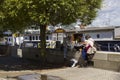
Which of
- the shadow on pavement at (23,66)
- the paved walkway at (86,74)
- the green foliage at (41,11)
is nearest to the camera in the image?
the paved walkway at (86,74)

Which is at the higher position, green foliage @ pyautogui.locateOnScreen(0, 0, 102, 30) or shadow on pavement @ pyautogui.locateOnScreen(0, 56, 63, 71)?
green foliage @ pyautogui.locateOnScreen(0, 0, 102, 30)

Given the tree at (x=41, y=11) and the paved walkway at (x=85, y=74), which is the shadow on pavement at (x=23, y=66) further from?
the tree at (x=41, y=11)

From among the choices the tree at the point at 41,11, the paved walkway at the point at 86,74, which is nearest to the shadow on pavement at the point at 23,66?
the paved walkway at the point at 86,74

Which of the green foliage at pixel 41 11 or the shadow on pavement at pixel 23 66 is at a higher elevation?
the green foliage at pixel 41 11

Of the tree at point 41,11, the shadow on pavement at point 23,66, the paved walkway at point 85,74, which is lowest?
the shadow on pavement at point 23,66

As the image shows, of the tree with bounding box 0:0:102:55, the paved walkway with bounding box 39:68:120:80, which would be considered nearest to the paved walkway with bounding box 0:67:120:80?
the paved walkway with bounding box 39:68:120:80

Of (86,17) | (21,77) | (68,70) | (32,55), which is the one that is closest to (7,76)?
(21,77)

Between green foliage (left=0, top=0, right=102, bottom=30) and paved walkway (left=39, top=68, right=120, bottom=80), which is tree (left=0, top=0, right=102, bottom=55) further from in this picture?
paved walkway (left=39, top=68, right=120, bottom=80)

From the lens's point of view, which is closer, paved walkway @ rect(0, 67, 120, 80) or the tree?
paved walkway @ rect(0, 67, 120, 80)

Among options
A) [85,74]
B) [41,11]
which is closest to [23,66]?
[41,11]

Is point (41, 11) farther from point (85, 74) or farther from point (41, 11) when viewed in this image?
point (85, 74)

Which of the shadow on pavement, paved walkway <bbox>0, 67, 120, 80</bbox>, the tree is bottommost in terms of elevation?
the shadow on pavement

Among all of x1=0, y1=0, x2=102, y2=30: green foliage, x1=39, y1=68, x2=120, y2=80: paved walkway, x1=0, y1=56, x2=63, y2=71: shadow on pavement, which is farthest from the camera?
x1=0, y1=56, x2=63, y2=71: shadow on pavement

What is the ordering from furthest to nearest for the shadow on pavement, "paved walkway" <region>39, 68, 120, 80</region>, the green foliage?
1. the shadow on pavement
2. the green foliage
3. "paved walkway" <region>39, 68, 120, 80</region>
